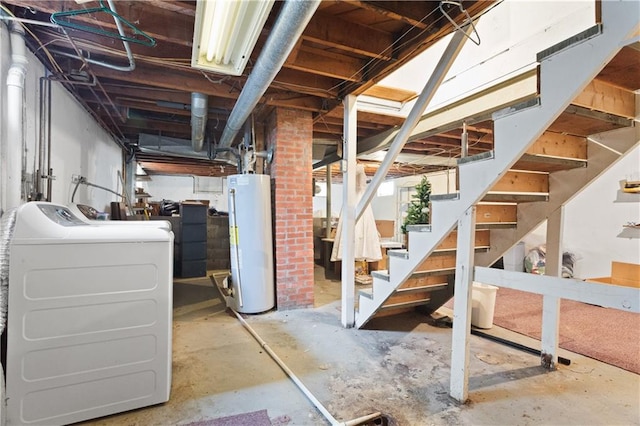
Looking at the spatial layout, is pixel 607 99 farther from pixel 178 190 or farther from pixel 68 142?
pixel 178 190

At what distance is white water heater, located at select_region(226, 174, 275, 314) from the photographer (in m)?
3.46

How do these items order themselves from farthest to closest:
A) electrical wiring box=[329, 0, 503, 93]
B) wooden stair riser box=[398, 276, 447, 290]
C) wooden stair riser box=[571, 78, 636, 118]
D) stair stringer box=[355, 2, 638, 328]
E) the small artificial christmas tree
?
the small artificial christmas tree → wooden stair riser box=[398, 276, 447, 290] → electrical wiring box=[329, 0, 503, 93] → wooden stair riser box=[571, 78, 636, 118] → stair stringer box=[355, 2, 638, 328]

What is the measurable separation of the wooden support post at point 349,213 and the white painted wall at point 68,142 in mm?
2575

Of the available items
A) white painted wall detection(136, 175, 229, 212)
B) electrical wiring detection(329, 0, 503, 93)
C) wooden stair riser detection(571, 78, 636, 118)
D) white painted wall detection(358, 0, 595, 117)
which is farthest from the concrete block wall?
wooden stair riser detection(571, 78, 636, 118)

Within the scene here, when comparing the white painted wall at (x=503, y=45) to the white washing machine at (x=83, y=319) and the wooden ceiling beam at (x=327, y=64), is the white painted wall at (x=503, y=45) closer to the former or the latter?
the wooden ceiling beam at (x=327, y=64)

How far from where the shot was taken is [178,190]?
31.0 ft

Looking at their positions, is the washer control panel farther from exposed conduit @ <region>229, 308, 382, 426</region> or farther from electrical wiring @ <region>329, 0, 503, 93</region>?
electrical wiring @ <region>329, 0, 503, 93</region>

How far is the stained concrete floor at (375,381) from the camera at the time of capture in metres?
1.77

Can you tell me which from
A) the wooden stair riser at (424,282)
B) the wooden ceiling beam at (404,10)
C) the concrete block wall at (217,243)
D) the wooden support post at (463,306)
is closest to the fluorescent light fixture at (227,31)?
the wooden ceiling beam at (404,10)

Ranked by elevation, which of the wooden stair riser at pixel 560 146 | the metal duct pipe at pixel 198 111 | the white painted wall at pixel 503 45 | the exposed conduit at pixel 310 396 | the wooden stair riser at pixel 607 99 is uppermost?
the white painted wall at pixel 503 45

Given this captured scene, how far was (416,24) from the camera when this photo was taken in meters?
2.06

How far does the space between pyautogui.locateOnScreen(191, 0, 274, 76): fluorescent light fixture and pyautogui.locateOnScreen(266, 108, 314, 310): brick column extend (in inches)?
65.4

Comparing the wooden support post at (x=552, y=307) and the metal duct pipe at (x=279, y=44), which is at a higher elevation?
the metal duct pipe at (x=279, y=44)

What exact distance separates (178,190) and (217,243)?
408 centimetres
